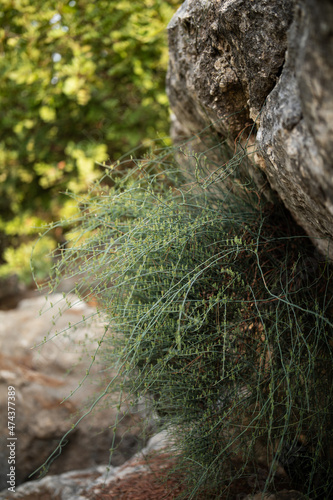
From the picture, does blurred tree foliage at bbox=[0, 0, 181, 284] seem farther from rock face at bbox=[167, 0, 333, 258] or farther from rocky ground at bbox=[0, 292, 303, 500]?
rock face at bbox=[167, 0, 333, 258]

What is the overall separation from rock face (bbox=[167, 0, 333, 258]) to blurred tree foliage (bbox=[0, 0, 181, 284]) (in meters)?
0.87

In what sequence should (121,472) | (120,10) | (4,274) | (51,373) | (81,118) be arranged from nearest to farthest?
Answer: (121,472) → (51,373) → (120,10) → (81,118) → (4,274)

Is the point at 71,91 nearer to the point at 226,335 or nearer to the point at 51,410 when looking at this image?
the point at 51,410

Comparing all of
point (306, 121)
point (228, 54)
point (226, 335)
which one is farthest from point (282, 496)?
point (228, 54)

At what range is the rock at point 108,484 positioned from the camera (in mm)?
1483

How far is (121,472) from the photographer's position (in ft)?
5.52

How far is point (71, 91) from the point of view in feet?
9.21

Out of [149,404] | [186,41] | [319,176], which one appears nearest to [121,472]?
[149,404]

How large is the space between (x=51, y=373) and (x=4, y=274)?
1.61 meters

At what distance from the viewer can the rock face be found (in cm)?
66

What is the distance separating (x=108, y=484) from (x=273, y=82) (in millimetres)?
1578

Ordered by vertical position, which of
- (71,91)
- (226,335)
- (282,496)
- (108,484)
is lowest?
(108,484)

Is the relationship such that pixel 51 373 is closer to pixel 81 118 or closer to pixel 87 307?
pixel 87 307

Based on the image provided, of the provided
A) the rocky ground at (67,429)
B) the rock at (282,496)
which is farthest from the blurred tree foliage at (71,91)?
the rock at (282,496)
